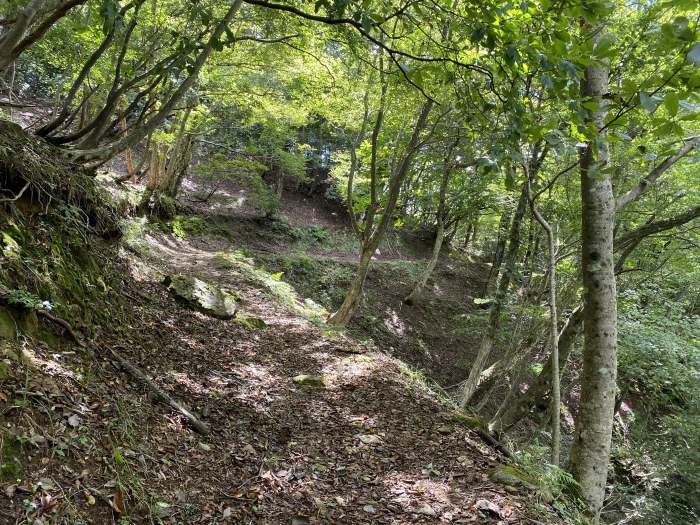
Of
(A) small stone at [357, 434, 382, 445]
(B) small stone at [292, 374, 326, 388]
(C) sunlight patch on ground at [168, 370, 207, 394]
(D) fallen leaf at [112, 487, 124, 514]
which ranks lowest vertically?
(C) sunlight patch on ground at [168, 370, 207, 394]

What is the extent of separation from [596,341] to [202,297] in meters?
5.05

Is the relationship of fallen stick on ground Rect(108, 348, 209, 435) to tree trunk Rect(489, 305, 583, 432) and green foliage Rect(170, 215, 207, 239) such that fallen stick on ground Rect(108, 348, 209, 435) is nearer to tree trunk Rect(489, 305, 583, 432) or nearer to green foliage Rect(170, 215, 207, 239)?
tree trunk Rect(489, 305, 583, 432)

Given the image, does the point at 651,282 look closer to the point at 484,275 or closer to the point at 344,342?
the point at 344,342

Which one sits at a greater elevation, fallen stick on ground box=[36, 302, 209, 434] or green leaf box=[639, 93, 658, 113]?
green leaf box=[639, 93, 658, 113]

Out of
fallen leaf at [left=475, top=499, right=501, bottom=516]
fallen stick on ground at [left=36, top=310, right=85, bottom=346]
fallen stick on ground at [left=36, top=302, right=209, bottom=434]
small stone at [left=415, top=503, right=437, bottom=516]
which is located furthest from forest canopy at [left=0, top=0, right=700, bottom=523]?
small stone at [left=415, top=503, right=437, bottom=516]

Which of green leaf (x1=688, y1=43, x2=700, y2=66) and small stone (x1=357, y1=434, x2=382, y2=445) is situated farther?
small stone (x1=357, y1=434, x2=382, y2=445)

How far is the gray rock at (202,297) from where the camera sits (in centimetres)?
610

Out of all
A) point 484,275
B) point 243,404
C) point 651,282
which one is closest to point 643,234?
point 243,404

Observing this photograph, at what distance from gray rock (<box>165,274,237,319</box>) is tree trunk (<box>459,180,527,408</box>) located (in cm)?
465

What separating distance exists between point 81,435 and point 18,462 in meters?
0.41

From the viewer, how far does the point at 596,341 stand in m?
4.01

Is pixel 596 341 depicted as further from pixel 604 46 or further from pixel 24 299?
pixel 24 299

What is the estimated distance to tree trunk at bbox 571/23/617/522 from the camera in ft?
12.8

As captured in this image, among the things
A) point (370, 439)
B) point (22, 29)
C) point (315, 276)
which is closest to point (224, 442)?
point (370, 439)
